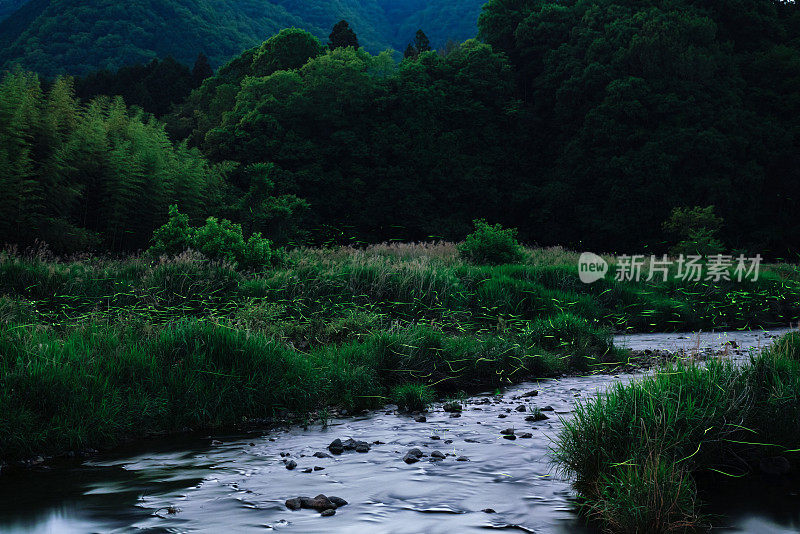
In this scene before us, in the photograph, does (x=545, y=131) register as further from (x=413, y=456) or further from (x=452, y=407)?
(x=413, y=456)

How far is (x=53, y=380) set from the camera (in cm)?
675

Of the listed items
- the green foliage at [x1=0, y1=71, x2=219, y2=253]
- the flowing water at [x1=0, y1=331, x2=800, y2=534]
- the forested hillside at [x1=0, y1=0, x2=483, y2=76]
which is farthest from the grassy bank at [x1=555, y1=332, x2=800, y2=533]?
the forested hillside at [x1=0, y1=0, x2=483, y2=76]

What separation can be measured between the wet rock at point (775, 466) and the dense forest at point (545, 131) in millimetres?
22244

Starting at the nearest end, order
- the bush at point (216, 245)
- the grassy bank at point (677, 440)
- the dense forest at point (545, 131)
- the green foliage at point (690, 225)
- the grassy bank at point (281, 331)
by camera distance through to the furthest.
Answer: the grassy bank at point (677, 440) < the grassy bank at point (281, 331) < the bush at point (216, 245) < the green foliage at point (690, 225) < the dense forest at point (545, 131)

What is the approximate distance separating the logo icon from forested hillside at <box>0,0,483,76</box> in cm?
5067

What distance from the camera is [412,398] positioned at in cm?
854

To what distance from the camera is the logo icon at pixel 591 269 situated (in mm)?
17234

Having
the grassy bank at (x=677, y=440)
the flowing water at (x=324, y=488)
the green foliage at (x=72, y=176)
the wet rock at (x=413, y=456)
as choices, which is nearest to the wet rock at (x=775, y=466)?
the grassy bank at (x=677, y=440)

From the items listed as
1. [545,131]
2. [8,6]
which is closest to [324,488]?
[545,131]

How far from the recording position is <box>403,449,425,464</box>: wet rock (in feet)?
20.7

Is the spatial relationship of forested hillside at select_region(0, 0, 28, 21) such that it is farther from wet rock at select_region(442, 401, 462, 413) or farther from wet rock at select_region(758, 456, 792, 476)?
wet rock at select_region(758, 456, 792, 476)

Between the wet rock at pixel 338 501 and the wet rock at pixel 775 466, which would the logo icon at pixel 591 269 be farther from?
the wet rock at pixel 338 501

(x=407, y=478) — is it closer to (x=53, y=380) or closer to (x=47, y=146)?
(x=53, y=380)

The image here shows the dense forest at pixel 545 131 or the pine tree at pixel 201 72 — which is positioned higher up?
the pine tree at pixel 201 72
